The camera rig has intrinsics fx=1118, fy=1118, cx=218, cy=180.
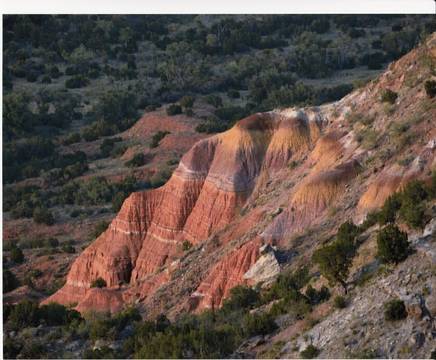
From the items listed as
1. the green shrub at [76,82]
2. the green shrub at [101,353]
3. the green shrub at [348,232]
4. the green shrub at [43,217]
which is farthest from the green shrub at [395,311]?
the green shrub at [76,82]

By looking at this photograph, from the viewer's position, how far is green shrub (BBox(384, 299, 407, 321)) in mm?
24902

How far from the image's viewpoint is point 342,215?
33.7 m

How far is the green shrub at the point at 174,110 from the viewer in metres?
82.3

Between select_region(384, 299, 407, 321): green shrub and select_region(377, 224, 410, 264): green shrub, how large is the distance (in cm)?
232

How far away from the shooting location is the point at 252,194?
40312mm

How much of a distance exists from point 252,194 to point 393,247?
44.1ft

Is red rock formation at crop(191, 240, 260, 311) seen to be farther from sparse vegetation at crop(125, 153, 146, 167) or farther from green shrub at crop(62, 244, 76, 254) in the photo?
sparse vegetation at crop(125, 153, 146, 167)

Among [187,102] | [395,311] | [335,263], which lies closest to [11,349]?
[335,263]

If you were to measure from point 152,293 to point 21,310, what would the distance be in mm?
5274

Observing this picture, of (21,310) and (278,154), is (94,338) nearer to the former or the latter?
(21,310)

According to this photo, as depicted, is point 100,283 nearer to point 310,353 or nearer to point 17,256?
point 17,256

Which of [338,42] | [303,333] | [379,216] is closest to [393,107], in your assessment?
[379,216]

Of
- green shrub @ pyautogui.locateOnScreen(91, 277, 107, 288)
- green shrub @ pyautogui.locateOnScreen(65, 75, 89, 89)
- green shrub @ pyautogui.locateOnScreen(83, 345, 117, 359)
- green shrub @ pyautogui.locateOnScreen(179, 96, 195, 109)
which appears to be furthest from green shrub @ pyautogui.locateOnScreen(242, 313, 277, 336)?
green shrub @ pyautogui.locateOnScreen(65, 75, 89, 89)

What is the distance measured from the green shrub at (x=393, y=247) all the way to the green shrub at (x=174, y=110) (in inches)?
2189
